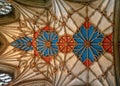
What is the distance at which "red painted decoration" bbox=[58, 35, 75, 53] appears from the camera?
22688 mm

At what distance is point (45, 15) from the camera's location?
2269cm

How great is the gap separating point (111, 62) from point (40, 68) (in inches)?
195

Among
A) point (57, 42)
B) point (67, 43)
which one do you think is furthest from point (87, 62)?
point (57, 42)

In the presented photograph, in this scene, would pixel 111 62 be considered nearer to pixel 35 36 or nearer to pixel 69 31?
pixel 69 31

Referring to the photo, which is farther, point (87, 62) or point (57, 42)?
point (57, 42)

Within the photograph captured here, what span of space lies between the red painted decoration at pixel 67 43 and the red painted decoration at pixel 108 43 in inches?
82.5

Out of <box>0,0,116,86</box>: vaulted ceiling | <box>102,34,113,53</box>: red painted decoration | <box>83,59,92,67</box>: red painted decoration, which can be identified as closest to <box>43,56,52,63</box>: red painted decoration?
<box>0,0,116,86</box>: vaulted ceiling

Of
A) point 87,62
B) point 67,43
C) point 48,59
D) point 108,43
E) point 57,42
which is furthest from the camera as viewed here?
point 48,59

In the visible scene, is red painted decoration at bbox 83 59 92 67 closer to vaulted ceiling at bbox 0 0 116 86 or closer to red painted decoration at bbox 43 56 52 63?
vaulted ceiling at bbox 0 0 116 86

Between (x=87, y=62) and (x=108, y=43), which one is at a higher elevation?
(x=108, y=43)

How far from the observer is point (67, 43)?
22812 millimetres

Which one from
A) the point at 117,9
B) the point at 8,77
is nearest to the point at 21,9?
the point at 8,77

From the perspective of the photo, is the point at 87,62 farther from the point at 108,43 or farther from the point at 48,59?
the point at 48,59

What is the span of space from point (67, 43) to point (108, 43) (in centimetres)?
276
